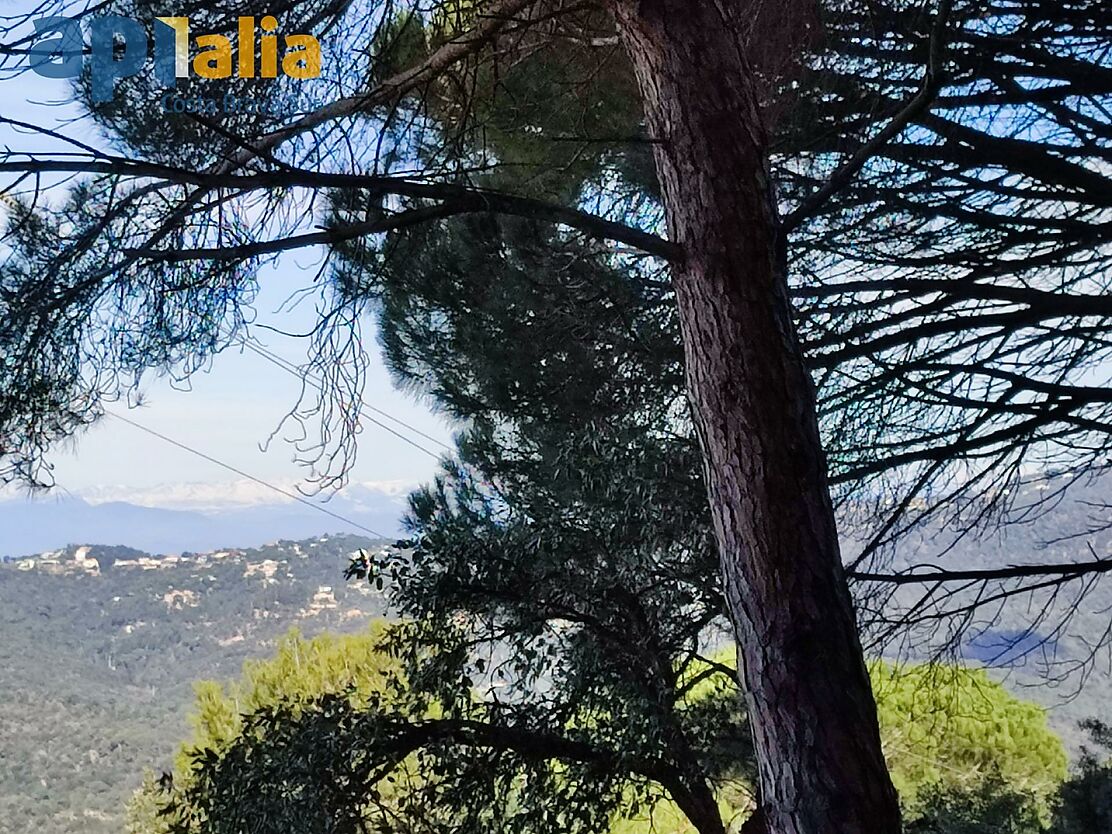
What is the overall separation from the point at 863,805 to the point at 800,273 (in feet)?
4.49

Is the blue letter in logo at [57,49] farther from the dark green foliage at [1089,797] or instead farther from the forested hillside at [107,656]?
the dark green foliage at [1089,797]

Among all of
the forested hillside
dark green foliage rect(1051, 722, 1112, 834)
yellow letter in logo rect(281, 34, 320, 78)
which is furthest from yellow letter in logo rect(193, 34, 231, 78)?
dark green foliage rect(1051, 722, 1112, 834)

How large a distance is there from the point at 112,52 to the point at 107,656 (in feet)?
5.42

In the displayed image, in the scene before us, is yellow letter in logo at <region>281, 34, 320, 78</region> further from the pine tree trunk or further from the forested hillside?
the forested hillside

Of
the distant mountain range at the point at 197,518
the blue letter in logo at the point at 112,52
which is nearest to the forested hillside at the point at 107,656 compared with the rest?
the distant mountain range at the point at 197,518

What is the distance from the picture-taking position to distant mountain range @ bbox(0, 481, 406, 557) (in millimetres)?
2717

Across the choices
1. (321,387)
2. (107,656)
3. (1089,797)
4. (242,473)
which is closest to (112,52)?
(321,387)

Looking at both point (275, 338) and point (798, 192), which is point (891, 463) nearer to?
point (798, 192)

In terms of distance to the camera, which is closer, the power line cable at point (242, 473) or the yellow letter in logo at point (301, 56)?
the yellow letter in logo at point (301, 56)

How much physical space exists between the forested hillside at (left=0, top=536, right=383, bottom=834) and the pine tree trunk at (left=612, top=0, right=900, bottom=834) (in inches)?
81.7

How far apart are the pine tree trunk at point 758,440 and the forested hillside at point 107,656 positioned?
207cm

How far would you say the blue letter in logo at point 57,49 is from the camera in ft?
5.05

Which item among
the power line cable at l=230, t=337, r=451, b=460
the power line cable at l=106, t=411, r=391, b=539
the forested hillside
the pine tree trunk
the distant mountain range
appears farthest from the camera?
the distant mountain range

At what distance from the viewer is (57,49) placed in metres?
1.60
